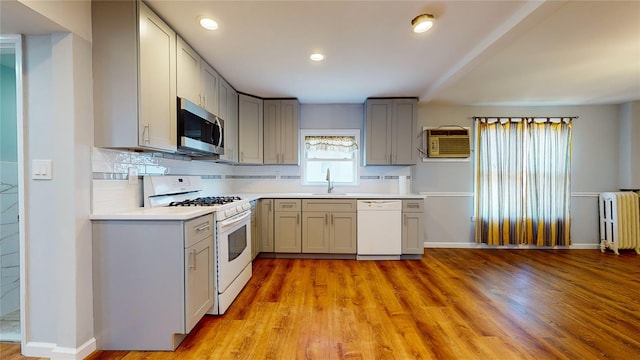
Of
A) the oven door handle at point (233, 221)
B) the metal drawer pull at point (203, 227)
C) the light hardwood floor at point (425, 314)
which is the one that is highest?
the metal drawer pull at point (203, 227)

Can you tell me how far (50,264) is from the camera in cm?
157

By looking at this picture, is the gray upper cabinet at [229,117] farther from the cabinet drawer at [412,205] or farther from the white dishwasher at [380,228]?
the cabinet drawer at [412,205]

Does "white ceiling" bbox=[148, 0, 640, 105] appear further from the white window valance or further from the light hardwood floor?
the light hardwood floor

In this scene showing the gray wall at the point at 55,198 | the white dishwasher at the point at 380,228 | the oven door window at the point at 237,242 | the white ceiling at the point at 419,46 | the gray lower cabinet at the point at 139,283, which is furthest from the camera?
the white dishwasher at the point at 380,228

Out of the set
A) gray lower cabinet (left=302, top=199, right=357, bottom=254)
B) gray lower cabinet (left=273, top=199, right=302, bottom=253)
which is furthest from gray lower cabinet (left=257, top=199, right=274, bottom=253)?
gray lower cabinet (left=302, top=199, right=357, bottom=254)

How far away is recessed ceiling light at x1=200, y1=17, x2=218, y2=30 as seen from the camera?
6.29 feet

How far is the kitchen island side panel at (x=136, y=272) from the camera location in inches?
65.2

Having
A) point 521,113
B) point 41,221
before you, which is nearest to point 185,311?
point 41,221

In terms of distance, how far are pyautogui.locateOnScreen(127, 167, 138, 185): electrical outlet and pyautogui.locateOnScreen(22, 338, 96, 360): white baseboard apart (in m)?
1.08

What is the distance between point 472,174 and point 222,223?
3.84 m

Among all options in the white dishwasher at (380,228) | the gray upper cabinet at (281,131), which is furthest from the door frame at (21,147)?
the white dishwasher at (380,228)

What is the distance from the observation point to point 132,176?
1988 millimetres

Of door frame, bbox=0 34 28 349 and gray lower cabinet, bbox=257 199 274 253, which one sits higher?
door frame, bbox=0 34 28 349

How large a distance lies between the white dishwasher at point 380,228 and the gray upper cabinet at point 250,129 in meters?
1.69
